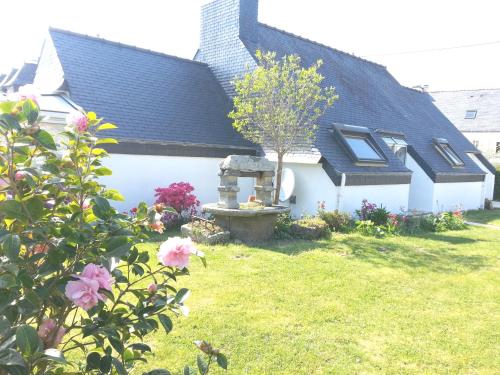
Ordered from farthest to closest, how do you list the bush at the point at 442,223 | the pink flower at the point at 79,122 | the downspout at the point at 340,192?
the bush at the point at 442,223 < the downspout at the point at 340,192 < the pink flower at the point at 79,122

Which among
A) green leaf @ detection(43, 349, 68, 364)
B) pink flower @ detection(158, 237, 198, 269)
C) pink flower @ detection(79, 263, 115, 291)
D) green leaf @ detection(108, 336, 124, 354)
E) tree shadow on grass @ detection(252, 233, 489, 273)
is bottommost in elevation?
tree shadow on grass @ detection(252, 233, 489, 273)

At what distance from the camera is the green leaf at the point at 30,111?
6.34ft

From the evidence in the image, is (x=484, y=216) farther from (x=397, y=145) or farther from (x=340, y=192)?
(x=340, y=192)

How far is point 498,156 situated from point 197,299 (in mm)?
35297

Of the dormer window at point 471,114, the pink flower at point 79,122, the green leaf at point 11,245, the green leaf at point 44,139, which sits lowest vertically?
the green leaf at point 11,245

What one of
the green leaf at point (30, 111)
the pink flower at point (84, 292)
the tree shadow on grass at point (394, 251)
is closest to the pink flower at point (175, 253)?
the pink flower at point (84, 292)

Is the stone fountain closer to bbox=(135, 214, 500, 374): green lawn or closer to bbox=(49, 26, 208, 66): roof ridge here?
bbox=(135, 214, 500, 374): green lawn

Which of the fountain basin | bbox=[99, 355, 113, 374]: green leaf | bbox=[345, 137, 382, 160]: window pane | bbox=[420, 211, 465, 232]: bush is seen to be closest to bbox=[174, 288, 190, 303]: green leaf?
bbox=[99, 355, 113, 374]: green leaf

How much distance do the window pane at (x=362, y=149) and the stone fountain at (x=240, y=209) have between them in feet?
15.1

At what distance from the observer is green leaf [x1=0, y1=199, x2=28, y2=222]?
193 centimetres

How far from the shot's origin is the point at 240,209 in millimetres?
9719

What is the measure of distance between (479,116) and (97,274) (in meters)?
39.5

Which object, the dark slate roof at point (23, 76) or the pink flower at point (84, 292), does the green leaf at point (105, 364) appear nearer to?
the pink flower at point (84, 292)

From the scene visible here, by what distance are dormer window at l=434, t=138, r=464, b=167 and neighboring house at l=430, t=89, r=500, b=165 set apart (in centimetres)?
1796
